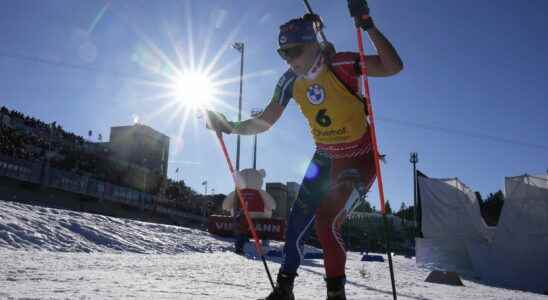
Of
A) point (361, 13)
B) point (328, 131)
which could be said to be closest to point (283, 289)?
point (328, 131)

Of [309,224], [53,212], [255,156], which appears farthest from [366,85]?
[255,156]

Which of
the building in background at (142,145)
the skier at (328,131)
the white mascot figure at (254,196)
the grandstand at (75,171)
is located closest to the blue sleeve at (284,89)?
the skier at (328,131)

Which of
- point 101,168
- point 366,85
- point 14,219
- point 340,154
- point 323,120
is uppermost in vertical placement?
point 101,168

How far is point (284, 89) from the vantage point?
339 cm

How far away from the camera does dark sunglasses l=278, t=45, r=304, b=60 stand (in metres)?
3.02

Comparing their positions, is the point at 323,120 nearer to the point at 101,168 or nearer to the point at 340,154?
the point at 340,154

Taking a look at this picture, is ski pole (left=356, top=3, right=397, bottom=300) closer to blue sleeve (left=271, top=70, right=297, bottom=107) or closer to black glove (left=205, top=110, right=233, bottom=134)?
blue sleeve (left=271, top=70, right=297, bottom=107)

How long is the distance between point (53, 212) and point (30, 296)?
350 inches

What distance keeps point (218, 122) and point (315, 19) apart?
1189mm

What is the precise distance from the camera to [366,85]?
9.45 ft

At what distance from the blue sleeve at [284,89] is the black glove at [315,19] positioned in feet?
1.36

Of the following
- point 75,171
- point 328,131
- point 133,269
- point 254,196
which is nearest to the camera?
point 328,131

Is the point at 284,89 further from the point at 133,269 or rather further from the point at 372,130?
the point at 133,269

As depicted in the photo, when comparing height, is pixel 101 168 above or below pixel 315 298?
above
